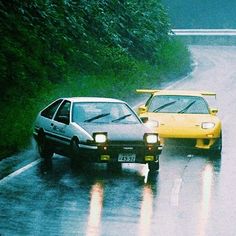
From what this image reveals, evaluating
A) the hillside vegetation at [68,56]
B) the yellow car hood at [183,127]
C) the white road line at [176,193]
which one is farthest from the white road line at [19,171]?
the yellow car hood at [183,127]

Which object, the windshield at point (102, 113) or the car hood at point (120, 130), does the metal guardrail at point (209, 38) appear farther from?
the car hood at point (120, 130)

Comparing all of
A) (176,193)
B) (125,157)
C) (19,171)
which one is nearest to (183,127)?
(125,157)

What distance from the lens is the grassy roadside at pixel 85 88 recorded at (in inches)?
784

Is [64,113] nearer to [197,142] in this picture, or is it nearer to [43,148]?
[43,148]

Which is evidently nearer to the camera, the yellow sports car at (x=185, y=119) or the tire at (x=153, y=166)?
the tire at (x=153, y=166)

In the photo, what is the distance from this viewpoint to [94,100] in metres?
17.8

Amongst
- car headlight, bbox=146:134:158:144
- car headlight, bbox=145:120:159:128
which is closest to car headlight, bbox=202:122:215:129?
car headlight, bbox=145:120:159:128

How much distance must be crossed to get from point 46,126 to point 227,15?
94545mm

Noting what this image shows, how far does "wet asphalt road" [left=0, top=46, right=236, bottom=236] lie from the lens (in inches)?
446

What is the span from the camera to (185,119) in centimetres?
2008

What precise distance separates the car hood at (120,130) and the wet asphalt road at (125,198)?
0.70 m

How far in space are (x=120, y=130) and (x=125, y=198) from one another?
3.03m

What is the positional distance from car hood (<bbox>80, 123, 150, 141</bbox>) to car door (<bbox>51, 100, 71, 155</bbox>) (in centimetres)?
43

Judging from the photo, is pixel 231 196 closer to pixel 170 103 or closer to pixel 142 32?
pixel 170 103
